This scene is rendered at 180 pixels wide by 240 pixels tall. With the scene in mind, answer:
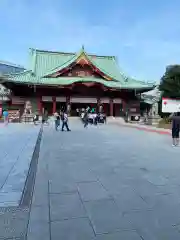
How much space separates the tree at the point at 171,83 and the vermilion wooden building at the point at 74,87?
252 cm

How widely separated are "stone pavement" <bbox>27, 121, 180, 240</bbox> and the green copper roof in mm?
25806

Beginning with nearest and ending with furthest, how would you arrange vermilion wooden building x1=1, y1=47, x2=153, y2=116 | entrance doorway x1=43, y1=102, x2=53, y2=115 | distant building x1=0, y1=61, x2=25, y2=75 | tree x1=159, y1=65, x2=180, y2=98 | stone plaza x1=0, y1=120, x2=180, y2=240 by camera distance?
stone plaza x1=0, y1=120, x2=180, y2=240, tree x1=159, y1=65, x2=180, y2=98, vermilion wooden building x1=1, y1=47, x2=153, y2=116, entrance doorway x1=43, y1=102, x2=53, y2=115, distant building x1=0, y1=61, x2=25, y2=75

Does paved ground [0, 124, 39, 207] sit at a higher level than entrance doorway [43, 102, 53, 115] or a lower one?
lower

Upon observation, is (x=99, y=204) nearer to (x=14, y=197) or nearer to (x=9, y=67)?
(x=14, y=197)

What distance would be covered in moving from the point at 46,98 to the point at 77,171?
27.9 meters

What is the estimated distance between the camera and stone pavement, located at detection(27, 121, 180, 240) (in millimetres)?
3023

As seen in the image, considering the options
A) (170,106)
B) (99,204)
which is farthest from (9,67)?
(99,204)

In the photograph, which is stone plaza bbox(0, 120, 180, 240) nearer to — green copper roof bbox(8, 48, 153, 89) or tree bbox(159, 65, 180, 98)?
tree bbox(159, 65, 180, 98)

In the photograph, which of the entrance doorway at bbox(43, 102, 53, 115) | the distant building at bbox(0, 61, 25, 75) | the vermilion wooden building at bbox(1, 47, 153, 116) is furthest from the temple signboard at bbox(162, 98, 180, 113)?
the distant building at bbox(0, 61, 25, 75)

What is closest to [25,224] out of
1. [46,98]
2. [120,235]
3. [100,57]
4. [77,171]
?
[120,235]

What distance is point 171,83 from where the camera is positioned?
101 ft

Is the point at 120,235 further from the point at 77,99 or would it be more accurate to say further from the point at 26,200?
the point at 77,99

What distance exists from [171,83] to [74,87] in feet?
40.7

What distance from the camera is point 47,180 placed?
520 cm
